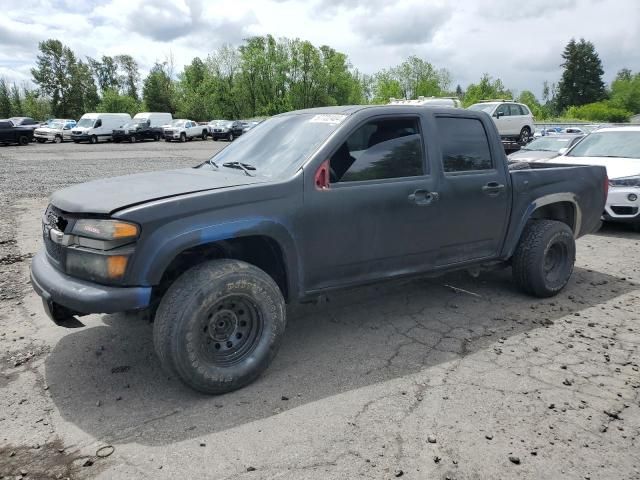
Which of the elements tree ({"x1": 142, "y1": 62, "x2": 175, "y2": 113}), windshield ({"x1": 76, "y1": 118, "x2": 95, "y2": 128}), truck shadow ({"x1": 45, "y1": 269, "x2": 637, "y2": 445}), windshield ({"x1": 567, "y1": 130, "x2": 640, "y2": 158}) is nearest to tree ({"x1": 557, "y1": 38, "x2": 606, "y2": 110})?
tree ({"x1": 142, "y1": 62, "x2": 175, "y2": 113})

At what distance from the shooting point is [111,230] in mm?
2998

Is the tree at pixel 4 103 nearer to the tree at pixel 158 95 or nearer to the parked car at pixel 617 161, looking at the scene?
the tree at pixel 158 95

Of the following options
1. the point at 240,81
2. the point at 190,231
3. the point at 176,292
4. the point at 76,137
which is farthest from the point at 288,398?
the point at 240,81

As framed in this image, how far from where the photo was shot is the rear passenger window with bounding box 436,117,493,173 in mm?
4379

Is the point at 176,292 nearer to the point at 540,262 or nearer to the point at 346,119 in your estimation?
the point at 346,119

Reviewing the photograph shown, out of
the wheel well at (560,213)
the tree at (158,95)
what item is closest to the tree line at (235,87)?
the tree at (158,95)

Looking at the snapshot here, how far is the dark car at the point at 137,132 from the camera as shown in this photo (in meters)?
38.1

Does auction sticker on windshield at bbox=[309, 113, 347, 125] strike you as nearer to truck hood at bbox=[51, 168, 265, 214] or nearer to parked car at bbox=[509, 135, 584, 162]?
truck hood at bbox=[51, 168, 265, 214]

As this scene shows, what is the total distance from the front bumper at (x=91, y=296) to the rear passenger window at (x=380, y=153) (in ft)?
5.10

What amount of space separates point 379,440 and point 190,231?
5.30 ft

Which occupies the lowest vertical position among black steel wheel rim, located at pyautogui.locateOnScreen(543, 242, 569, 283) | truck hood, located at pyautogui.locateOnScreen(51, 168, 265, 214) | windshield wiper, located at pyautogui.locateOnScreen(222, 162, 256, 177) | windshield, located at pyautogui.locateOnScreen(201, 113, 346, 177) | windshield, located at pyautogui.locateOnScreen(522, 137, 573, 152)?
black steel wheel rim, located at pyautogui.locateOnScreen(543, 242, 569, 283)

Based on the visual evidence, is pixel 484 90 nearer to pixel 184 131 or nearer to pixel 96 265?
pixel 184 131

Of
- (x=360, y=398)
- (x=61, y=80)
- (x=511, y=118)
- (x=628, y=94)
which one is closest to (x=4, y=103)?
(x=61, y=80)

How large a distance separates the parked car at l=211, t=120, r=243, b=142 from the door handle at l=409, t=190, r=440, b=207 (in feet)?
128
